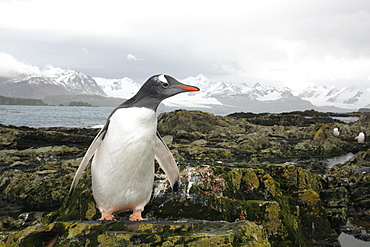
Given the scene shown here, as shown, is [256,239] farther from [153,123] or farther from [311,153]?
[311,153]

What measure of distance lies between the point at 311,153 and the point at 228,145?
4204 mm

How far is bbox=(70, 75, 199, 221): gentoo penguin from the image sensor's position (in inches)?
131

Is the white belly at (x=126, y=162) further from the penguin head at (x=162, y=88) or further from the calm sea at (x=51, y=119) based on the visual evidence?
the calm sea at (x=51, y=119)

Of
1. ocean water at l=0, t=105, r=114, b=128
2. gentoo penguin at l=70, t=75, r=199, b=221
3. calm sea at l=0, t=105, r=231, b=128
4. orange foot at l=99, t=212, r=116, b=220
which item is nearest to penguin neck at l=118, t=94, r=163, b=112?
gentoo penguin at l=70, t=75, r=199, b=221

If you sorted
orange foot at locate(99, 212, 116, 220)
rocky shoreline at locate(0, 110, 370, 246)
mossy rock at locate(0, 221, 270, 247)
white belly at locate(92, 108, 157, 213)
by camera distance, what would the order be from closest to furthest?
1. mossy rock at locate(0, 221, 270, 247)
2. rocky shoreline at locate(0, 110, 370, 246)
3. white belly at locate(92, 108, 157, 213)
4. orange foot at locate(99, 212, 116, 220)

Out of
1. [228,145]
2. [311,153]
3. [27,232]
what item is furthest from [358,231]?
[311,153]

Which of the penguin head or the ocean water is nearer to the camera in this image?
the penguin head

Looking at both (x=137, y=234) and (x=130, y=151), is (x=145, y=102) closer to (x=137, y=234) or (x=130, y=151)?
(x=130, y=151)

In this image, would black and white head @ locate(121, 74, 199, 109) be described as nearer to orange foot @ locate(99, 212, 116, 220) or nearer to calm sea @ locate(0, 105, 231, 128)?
orange foot @ locate(99, 212, 116, 220)

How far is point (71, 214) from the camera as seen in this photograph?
4.07 m

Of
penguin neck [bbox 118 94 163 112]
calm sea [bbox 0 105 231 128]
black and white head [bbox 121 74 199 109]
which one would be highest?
black and white head [bbox 121 74 199 109]

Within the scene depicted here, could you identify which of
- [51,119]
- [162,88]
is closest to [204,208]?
[162,88]

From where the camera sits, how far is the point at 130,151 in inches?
132

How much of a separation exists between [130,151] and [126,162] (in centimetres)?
15
